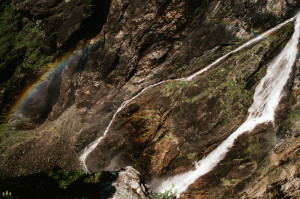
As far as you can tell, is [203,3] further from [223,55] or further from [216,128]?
[216,128]

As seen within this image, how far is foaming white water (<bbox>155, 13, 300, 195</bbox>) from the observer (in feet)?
29.9

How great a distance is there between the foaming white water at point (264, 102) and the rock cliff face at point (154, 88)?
1.02 feet

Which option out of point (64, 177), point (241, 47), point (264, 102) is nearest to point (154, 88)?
point (241, 47)

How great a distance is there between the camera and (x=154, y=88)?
10258 millimetres

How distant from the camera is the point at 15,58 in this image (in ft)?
26.5

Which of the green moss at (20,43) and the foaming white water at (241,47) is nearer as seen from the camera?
the green moss at (20,43)

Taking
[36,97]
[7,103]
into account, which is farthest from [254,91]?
[7,103]

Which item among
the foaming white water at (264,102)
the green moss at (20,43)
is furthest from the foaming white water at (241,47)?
the green moss at (20,43)

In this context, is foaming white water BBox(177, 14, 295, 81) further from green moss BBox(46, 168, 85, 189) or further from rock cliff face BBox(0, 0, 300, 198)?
green moss BBox(46, 168, 85, 189)

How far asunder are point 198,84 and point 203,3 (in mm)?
4046

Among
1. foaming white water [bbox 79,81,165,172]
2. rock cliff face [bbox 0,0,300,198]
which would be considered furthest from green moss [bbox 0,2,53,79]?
foaming white water [bbox 79,81,165,172]

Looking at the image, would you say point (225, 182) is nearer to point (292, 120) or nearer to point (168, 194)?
point (168, 194)

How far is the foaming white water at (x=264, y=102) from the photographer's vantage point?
29.9ft

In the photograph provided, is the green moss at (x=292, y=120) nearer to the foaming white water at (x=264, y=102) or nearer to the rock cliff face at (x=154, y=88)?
the rock cliff face at (x=154, y=88)
